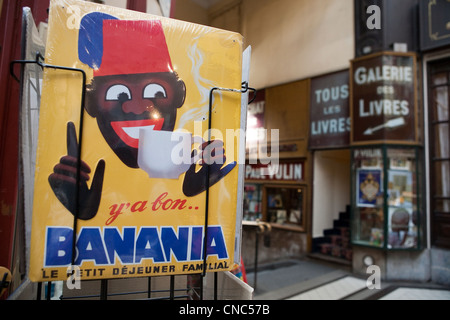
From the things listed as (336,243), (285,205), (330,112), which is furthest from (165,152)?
(285,205)

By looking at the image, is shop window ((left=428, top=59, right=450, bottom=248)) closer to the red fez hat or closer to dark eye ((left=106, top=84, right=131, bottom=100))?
the red fez hat

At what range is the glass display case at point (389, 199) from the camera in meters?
6.11

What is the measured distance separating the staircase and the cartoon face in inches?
280

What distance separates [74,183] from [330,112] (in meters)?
7.47

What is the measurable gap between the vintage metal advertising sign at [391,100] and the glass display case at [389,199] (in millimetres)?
295

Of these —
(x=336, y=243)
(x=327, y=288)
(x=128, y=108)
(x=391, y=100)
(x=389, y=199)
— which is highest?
(x=391, y=100)

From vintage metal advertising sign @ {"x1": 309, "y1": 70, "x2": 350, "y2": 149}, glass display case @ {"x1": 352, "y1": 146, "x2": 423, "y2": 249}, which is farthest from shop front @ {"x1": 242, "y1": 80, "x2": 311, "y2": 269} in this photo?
glass display case @ {"x1": 352, "y1": 146, "x2": 423, "y2": 249}

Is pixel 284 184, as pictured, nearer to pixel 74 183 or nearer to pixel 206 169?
pixel 206 169

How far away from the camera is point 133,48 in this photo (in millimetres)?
1239

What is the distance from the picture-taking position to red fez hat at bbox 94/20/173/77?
1208mm

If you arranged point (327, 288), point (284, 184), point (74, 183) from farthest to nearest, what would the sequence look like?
point (284, 184)
point (327, 288)
point (74, 183)

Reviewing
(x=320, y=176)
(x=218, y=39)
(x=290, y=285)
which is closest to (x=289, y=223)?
(x=320, y=176)

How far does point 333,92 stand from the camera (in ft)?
24.8
